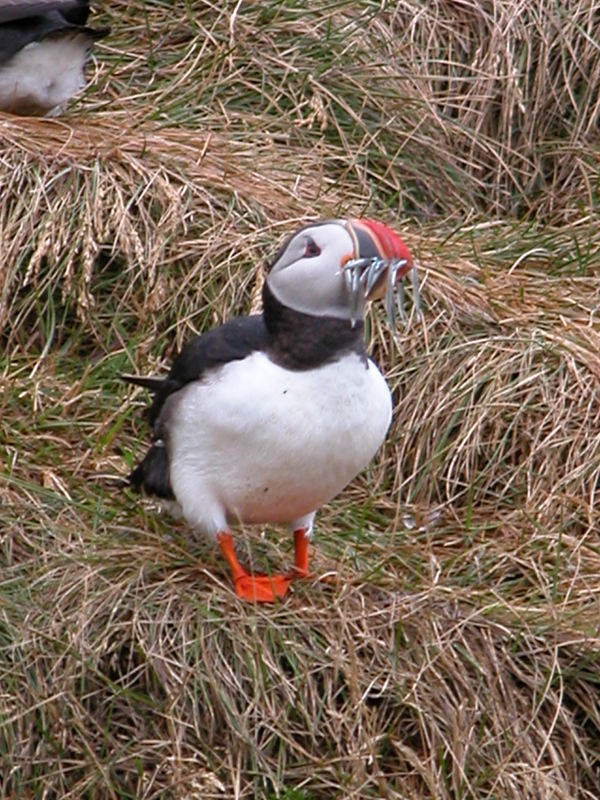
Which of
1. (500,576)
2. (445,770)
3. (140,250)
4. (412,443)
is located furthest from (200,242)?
(445,770)

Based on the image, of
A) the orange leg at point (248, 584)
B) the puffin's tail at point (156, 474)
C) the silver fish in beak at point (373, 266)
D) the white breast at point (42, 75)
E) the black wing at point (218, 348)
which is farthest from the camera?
the white breast at point (42, 75)

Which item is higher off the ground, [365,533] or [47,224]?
[47,224]

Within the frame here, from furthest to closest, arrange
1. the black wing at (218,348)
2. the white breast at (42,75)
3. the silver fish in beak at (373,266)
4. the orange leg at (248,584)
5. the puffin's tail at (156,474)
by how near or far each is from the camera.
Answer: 1. the white breast at (42,75)
2. the puffin's tail at (156,474)
3. the orange leg at (248,584)
4. the black wing at (218,348)
5. the silver fish in beak at (373,266)

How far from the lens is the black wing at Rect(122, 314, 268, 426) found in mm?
3740

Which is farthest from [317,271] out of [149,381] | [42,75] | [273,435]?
[42,75]

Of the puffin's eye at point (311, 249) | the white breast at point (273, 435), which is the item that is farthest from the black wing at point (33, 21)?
the puffin's eye at point (311, 249)

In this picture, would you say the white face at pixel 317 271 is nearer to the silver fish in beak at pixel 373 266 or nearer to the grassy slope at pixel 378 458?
the silver fish in beak at pixel 373 266

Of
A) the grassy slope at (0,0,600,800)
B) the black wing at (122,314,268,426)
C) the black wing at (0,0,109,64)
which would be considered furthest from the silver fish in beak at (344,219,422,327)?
the black wing at (0,0,109,64)

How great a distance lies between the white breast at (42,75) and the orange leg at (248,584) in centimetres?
202

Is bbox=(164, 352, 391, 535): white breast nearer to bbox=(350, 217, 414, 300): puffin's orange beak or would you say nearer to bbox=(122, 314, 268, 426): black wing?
bbox=(122, 314, 268, 426): black wing

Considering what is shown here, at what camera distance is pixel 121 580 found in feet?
12.9

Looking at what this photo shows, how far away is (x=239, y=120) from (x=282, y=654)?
234 cm

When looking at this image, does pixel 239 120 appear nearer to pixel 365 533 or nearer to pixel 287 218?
pixel 287 218

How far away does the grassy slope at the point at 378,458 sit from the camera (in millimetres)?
3775
